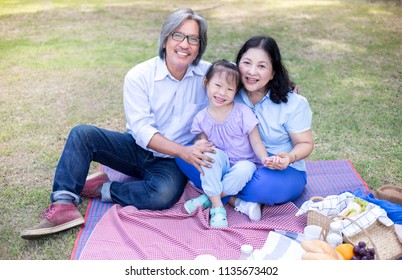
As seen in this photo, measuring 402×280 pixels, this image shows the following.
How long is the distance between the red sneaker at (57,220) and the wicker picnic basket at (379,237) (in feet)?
5.29

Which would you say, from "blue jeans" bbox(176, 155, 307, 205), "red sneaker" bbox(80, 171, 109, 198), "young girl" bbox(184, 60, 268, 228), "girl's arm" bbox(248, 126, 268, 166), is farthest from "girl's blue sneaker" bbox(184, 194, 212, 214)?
"red sneaker" bbox(80, 171, 109, 198)

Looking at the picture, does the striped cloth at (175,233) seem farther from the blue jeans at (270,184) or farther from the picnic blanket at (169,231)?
the blue jeans at (270,184)

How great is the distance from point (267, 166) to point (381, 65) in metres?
4.52

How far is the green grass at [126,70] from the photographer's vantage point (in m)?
4.28

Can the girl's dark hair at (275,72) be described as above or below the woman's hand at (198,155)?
above

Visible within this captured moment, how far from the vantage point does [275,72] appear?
138 inches

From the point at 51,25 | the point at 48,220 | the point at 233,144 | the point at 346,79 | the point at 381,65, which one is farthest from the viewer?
the point at 51,25

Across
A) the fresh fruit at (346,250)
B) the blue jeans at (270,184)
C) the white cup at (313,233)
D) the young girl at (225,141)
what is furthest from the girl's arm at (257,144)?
the fresh fruit at (346,250)

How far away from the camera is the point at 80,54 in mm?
7656

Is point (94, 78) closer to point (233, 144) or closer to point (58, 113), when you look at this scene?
point (58, 113)

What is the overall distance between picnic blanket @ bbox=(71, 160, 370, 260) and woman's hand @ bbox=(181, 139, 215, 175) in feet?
1.24

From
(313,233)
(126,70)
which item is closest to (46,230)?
(313,233)

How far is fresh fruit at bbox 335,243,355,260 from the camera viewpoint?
2750 millimetres
